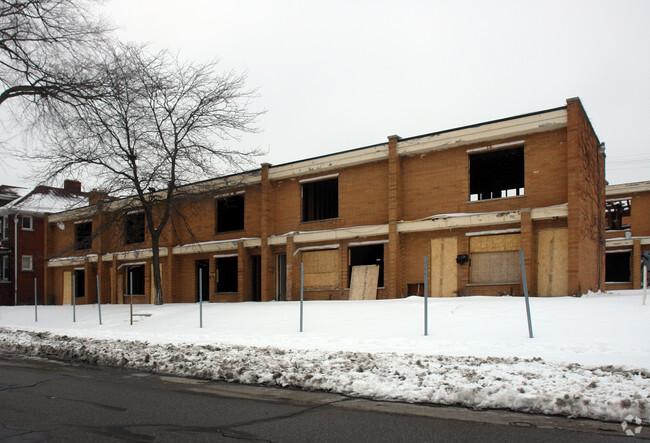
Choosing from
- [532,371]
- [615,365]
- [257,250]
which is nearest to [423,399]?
[532,371]

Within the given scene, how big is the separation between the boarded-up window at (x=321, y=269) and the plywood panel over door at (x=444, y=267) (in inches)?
205

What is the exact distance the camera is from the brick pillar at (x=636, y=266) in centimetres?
3519

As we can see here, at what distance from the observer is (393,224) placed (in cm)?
2288

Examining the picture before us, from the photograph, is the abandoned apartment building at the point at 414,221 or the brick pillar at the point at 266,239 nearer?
the abandoned apartment building at the point at 414,221

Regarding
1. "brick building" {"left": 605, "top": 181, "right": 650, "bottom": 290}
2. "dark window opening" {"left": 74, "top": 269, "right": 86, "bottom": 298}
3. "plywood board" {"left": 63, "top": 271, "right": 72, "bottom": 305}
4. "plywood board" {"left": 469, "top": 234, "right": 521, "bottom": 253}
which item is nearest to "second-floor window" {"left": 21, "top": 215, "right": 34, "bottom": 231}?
"plywood board" {"left": 63, "top": 271, "right": 72, "bottom": 305}

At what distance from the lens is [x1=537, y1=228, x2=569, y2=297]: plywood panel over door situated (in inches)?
763

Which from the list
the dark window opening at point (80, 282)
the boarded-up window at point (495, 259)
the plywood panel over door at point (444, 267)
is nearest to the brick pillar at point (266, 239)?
the plywood panel over door at point (444, 267)

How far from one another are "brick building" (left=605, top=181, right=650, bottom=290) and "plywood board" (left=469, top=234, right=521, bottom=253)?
66.8ft

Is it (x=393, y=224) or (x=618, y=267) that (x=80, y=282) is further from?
(x=618, y=267)

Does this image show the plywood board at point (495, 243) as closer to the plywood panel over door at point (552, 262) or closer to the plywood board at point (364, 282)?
the plywood panel over door at point (552, 262)

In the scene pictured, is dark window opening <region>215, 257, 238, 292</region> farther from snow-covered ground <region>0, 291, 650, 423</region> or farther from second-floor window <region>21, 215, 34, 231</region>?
second-floor window <region>21, 215, 34, 231</region>

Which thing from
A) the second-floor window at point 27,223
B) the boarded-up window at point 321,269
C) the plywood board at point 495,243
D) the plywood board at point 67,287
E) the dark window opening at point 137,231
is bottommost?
the plywood board at point 67,287

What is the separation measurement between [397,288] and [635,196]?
24897mm

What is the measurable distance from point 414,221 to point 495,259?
381cm
